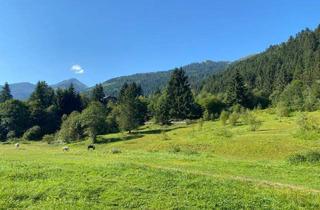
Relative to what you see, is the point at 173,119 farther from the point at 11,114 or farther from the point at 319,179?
the point at 319,179

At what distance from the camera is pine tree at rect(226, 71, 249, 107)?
4119 inches

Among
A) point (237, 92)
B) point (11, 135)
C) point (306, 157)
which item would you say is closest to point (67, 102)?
point (11, 135)

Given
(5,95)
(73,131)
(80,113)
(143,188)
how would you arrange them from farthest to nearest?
(5,95) → (80,113) → (73,131) → (143,188)

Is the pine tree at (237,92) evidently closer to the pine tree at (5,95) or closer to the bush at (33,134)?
the bush at (33,134)

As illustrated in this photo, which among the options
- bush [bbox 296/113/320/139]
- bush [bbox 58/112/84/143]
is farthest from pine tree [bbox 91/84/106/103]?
bush [bbox 296/113/320/139]

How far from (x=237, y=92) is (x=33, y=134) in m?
52.3

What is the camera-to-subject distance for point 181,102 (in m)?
99.8

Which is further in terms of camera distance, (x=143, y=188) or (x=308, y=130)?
(x=308, y=130)

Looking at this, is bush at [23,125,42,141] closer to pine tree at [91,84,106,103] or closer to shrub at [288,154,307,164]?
pine tree at [91,84,106,103]

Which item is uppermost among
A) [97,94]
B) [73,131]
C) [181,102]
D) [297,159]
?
[97,94]

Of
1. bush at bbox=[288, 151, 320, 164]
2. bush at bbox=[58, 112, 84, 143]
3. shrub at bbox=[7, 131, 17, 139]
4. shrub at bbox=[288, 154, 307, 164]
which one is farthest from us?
shrub at bbox=[7, 131, 17, 139]

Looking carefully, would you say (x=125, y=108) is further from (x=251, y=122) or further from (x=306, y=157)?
(x=306, y=157)

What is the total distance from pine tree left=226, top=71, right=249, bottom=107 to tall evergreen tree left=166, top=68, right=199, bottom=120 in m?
10.8

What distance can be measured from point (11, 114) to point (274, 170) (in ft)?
293
